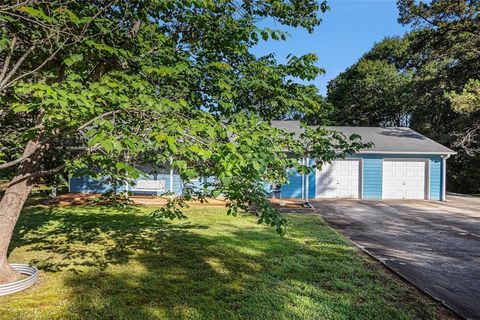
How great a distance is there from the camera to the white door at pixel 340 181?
15.8 meters

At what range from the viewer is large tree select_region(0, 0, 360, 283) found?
110 inches

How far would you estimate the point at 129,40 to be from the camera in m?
3.85

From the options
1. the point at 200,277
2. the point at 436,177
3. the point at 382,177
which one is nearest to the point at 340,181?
the point at 382,177

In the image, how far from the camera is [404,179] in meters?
15.7

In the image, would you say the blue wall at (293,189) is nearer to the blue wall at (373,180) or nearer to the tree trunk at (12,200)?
the blue wall at (373,180)

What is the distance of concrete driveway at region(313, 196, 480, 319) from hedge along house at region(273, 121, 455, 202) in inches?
66.4

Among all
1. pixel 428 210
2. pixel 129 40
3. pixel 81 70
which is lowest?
pixel 428 210

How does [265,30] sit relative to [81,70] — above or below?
above

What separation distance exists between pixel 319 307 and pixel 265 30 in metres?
3.44

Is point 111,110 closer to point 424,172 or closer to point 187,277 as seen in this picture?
point 187,277

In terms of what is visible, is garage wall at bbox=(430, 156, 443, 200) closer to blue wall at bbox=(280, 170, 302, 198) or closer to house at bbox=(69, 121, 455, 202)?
house at bbox=(69, 121, 455, 202)

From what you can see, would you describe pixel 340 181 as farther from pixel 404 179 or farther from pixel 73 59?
pixel 73 59

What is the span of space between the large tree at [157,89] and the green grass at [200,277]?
1183mm

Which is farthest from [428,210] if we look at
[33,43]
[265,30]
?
[33,43]
